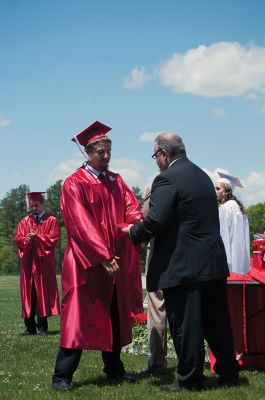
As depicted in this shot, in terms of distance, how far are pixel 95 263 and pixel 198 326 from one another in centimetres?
112

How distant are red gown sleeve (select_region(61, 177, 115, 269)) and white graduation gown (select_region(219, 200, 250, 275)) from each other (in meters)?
2.43

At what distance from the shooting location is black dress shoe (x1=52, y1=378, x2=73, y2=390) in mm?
6223

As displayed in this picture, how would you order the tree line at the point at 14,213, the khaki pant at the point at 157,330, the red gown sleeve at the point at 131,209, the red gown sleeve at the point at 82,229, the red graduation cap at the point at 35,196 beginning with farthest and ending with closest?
the tree line at the point at 14,213 < the red graduation cap at the point at 35,196 < the khaki pant at the point at 157,330 < the red gown sleeve at the point at 131,209 < the red gown sleeve at the point at 82,229

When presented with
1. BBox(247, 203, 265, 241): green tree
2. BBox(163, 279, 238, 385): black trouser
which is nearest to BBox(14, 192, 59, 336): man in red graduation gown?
BBox(163, 279, 238, 385): black trouser

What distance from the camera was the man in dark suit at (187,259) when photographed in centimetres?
584

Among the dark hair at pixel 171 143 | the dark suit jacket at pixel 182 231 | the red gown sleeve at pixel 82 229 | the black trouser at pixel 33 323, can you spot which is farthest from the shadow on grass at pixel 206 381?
the black trouser at pixel 33 323

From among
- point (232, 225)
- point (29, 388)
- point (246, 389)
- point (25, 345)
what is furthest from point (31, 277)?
point (246, 389)

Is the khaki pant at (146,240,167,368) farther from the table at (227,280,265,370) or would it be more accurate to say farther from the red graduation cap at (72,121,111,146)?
the red graduation cap at (72,121,111,146)

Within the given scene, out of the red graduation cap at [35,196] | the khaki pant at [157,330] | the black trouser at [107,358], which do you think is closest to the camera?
the black trouser at [107,358]

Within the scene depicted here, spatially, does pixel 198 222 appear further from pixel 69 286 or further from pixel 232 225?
pixel 232 225

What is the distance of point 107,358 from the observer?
669cm

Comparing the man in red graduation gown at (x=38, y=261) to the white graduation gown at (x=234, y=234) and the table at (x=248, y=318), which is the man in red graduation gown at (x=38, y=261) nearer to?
the white graduation gown at (x=234, y=234)

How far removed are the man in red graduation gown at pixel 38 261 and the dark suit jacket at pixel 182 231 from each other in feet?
21.8

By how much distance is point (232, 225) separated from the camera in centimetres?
847
